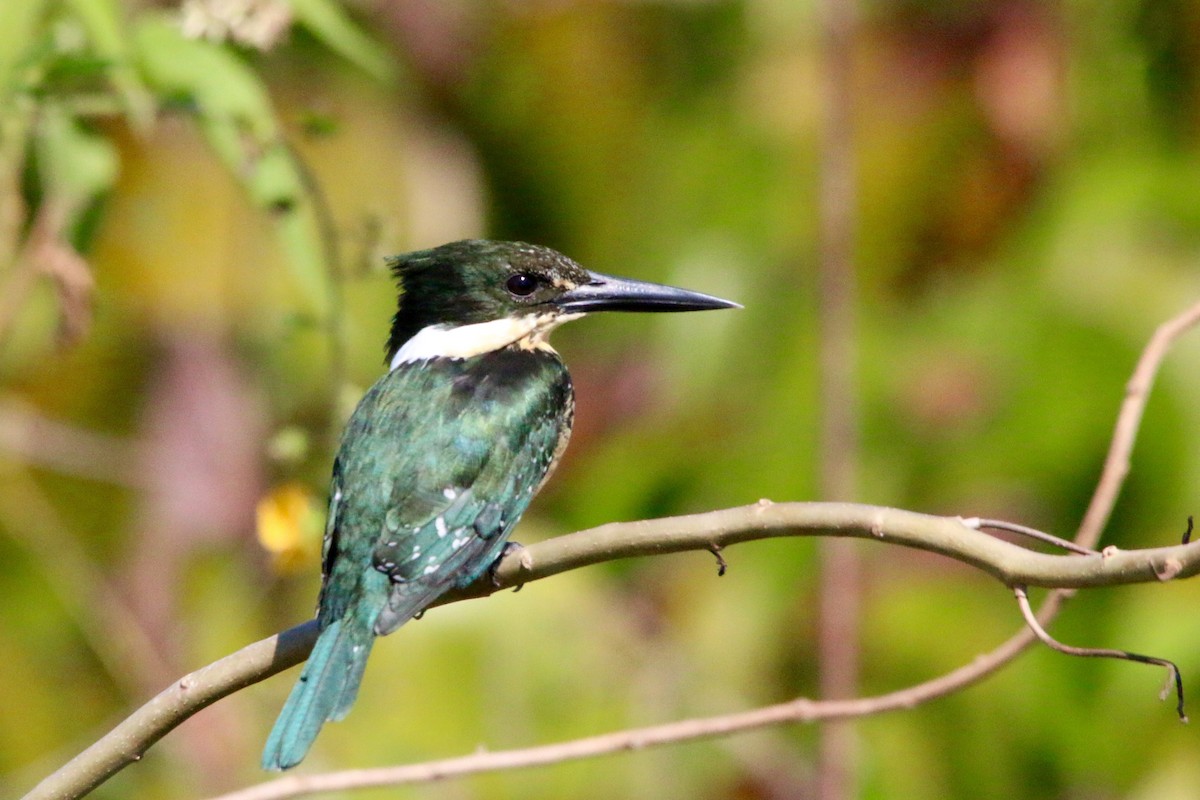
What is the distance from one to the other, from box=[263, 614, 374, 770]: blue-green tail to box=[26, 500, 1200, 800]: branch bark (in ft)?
0.48

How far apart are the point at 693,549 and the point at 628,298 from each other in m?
1.21

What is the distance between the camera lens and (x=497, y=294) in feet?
9.89

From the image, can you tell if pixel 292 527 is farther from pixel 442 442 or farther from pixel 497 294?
pixel 497 294

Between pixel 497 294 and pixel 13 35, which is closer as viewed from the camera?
pixel 13 35

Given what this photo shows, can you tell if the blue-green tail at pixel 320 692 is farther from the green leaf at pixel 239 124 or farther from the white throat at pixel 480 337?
the white throat at pixel 480 337

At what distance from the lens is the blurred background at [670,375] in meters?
3.76

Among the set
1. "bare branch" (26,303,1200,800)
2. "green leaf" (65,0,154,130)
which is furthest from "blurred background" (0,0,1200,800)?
"bare branch" (26,303,1200,800)

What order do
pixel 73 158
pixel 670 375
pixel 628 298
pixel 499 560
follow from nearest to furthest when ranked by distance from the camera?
1. pixel 499 560
2. pixel 73 158
3. pixel 628 298
4. pixel 670 375

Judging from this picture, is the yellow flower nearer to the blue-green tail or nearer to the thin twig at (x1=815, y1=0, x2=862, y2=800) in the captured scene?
the blue-green tail

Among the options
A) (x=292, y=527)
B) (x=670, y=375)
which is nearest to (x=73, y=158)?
(x=292, y=527)

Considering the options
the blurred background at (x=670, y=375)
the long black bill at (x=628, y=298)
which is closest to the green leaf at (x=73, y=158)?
the blurred background at (x=670, y=375)

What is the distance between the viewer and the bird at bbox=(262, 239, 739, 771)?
92.0 inches

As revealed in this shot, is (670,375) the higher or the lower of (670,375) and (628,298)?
the lower

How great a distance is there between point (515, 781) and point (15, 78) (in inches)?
83.4
